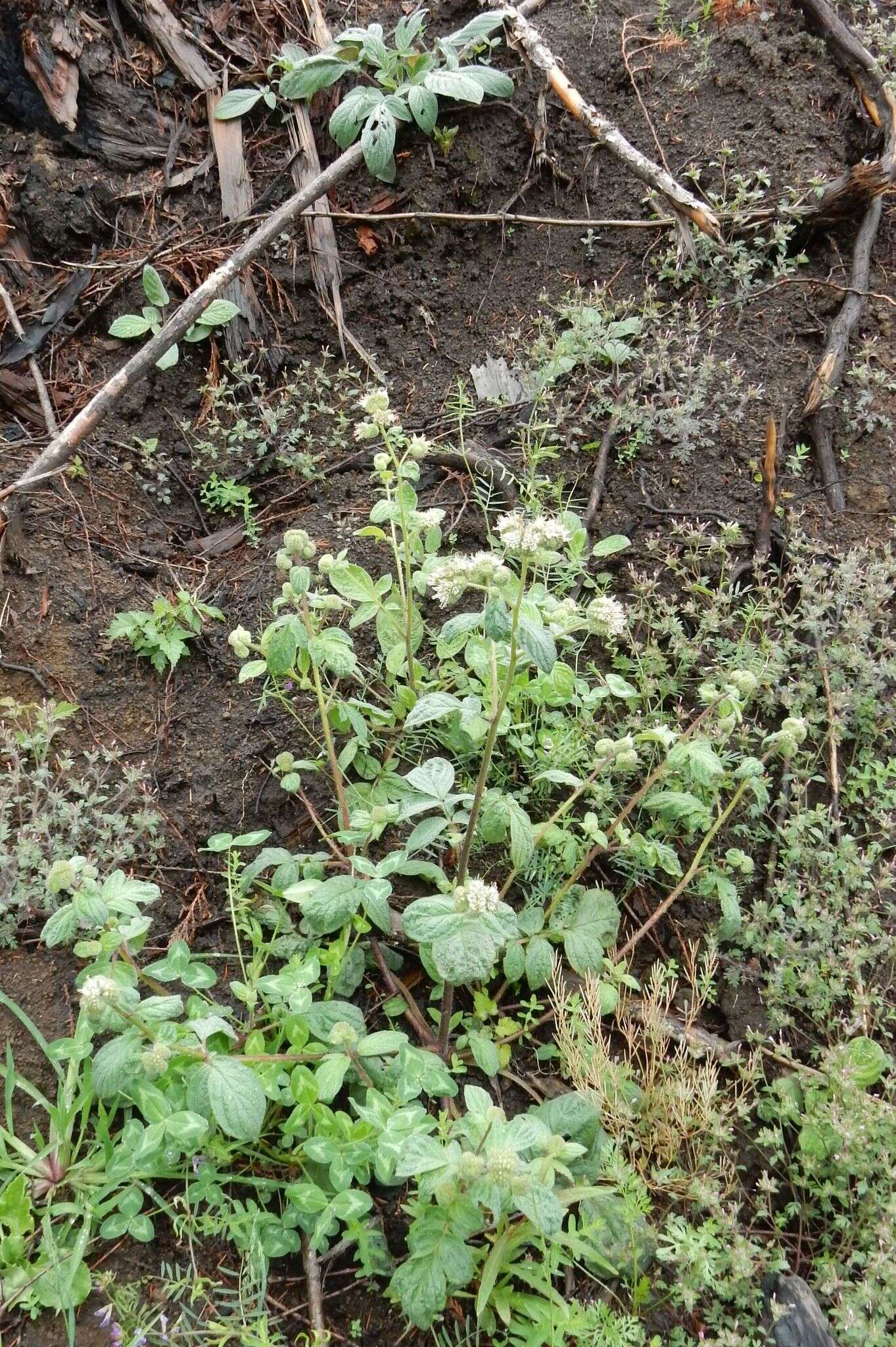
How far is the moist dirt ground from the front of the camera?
262 centimetres

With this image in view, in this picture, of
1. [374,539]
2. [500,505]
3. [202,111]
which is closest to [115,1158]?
[374,539]

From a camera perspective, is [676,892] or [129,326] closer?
[676,892]

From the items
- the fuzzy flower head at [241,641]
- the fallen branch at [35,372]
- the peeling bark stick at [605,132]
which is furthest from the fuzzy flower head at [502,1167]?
the peeling bark stick at [605,132]

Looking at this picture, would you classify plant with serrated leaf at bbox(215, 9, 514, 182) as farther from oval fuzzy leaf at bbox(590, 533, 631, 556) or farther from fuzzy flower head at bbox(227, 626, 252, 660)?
fuzzy flower head at bbox(227, 626, 252, 660)

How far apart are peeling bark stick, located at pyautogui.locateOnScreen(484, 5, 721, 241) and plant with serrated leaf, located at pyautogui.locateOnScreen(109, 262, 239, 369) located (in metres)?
1.48

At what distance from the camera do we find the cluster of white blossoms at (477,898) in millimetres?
1569

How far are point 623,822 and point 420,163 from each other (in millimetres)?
2559

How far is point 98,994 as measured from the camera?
1559 mm

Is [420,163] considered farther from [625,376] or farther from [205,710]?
[205,710]

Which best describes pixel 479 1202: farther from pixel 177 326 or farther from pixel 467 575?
pixel 177 326

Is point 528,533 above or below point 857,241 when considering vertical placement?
above

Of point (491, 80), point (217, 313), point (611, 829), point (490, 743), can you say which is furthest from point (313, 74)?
point (611, 829)

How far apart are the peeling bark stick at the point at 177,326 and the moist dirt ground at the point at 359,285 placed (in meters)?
0.09

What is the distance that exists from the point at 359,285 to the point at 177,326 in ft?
2.39
